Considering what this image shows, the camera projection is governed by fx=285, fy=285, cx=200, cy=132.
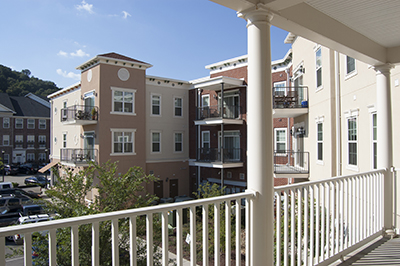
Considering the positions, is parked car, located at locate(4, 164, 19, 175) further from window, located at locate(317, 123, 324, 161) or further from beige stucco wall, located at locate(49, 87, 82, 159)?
window, located at locate(317, 123, 324, 161)

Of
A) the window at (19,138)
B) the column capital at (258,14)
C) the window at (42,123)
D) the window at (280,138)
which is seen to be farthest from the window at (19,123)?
the column capital at (258,14)

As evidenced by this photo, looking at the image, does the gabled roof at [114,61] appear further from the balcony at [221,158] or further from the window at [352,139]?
the window at [352,139]

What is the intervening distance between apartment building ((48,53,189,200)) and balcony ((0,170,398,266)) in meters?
14.5

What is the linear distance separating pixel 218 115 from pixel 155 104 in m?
5.07

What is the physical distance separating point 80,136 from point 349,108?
18.5 meters

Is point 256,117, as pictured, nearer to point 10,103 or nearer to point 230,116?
point 230,116

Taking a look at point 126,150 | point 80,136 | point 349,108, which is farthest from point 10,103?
point 349,108

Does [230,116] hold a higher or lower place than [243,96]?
lower

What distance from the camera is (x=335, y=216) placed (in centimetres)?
358

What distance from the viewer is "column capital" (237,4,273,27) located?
2547 millimetres

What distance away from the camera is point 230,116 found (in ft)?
66.4

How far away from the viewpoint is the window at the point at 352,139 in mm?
8789

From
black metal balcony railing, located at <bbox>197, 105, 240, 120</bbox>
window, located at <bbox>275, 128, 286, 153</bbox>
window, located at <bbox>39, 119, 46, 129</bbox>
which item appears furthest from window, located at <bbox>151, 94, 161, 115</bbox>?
window, located at <bbox>39, 119, 46, 129</bbox>

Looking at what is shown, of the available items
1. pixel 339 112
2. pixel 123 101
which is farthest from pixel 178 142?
pixel 339 112
